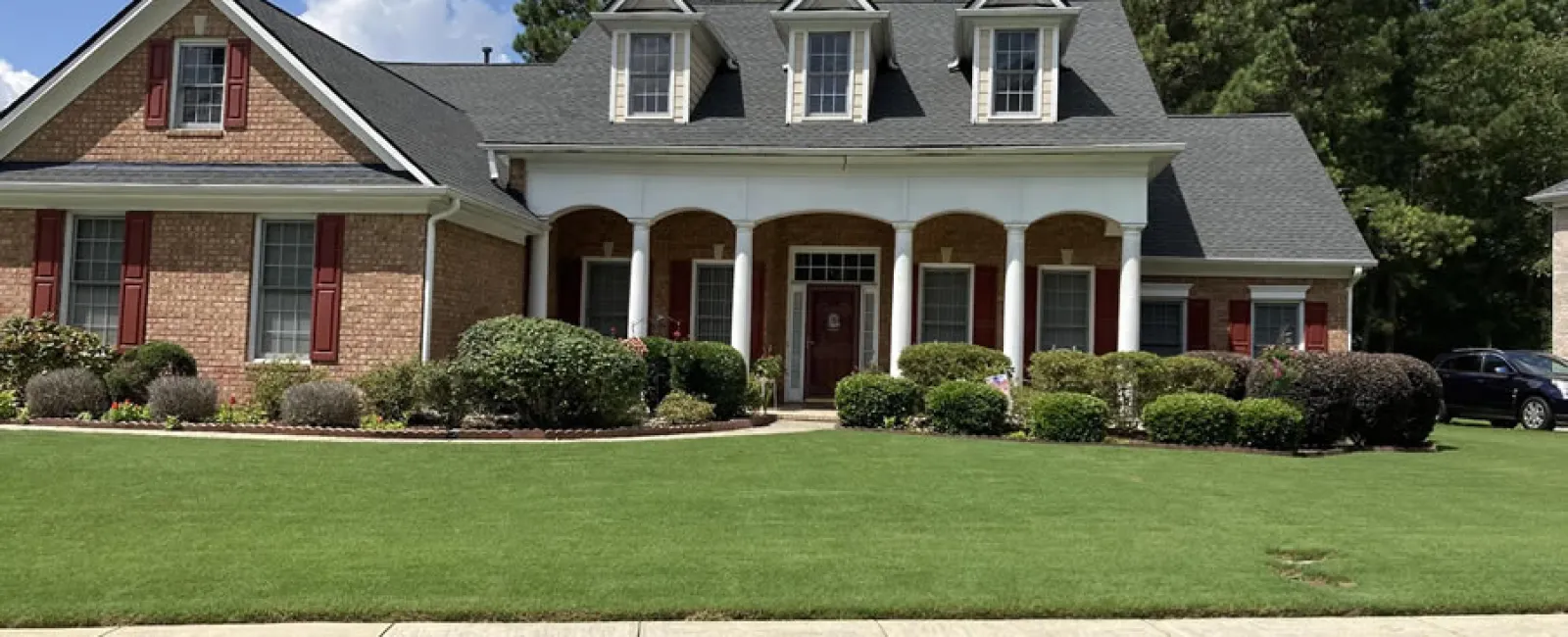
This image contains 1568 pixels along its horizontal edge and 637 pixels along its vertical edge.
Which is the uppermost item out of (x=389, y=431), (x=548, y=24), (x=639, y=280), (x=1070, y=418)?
(x=548, y=24)

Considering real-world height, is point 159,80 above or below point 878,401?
above

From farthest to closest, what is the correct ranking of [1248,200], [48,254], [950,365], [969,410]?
1. [1248,200]
2. [48,254]
3. [950,365]
4. [969,410]

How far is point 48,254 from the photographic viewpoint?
16016 millimetres

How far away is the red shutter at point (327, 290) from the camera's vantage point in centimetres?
1565

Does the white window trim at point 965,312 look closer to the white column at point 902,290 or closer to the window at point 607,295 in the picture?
the white column at point 902,290

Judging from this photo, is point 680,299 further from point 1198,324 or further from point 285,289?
point 1198,324

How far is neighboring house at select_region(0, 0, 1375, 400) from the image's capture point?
1583cm

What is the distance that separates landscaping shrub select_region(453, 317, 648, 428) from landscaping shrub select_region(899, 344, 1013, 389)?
162 inches

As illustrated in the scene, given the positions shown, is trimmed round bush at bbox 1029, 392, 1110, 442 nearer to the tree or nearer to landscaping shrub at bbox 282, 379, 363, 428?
landscaping shrub at bbox 282, 379, 363, 428

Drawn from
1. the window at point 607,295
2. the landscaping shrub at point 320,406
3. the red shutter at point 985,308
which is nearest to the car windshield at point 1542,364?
the red shutter at point 985,308

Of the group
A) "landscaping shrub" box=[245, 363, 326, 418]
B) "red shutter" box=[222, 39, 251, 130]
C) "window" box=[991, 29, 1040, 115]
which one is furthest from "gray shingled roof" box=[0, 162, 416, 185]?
"window" box=[991, 29, 1040, 115]

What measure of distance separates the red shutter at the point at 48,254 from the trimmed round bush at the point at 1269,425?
16.6m

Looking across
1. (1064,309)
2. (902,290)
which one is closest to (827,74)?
(902,290)

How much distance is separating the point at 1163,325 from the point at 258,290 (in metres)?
15.5
